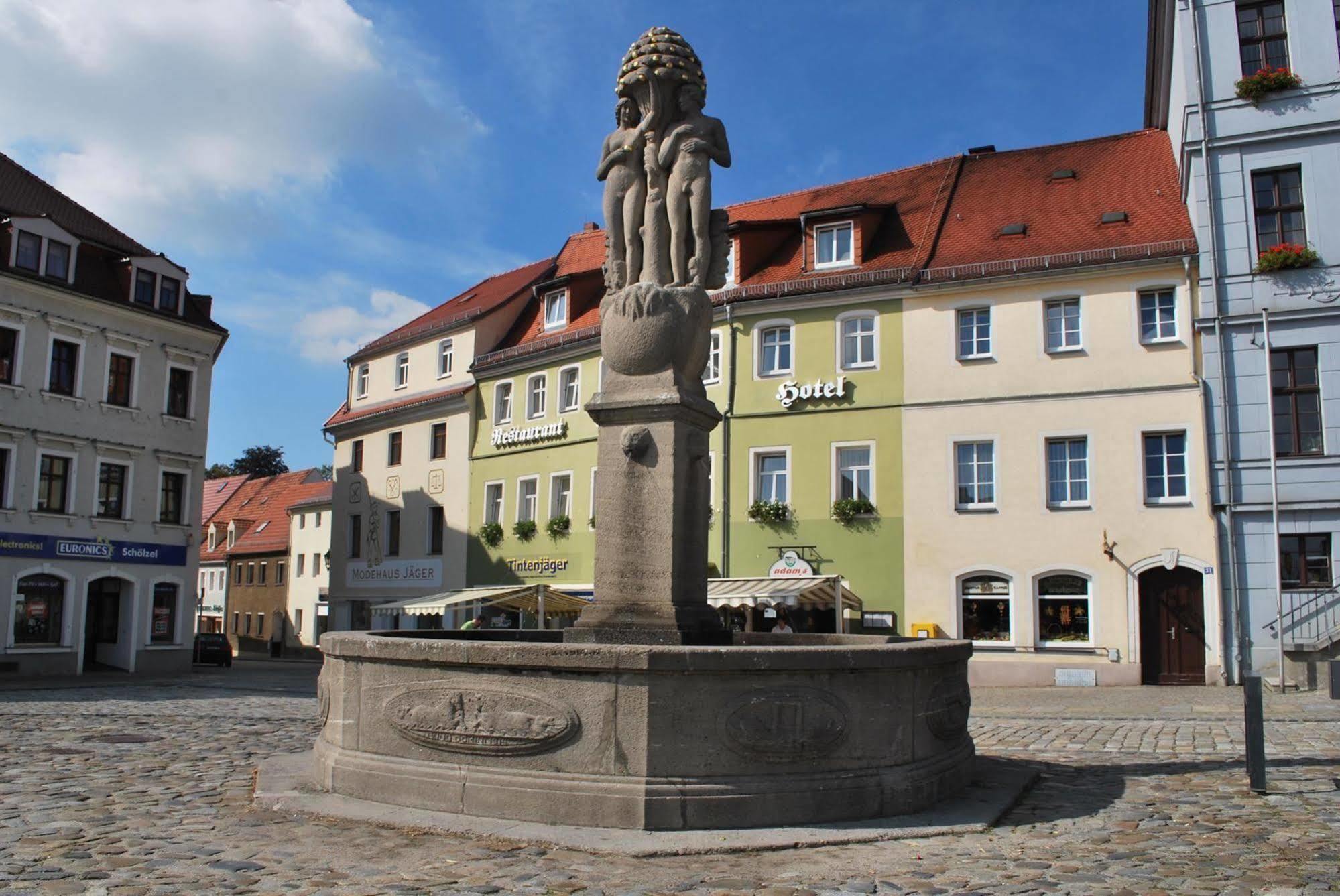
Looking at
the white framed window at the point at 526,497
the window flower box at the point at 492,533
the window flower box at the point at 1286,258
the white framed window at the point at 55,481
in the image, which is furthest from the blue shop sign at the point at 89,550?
the window flower box at the point at 1286,258

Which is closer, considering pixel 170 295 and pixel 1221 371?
pixel 1221 371

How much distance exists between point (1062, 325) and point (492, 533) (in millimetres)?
18018

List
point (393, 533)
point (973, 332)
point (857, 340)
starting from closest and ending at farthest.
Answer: point (973, 332) → point (857, 340) → point (393, 533)

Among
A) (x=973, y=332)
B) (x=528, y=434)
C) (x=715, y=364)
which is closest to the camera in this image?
(x=973, y=332)

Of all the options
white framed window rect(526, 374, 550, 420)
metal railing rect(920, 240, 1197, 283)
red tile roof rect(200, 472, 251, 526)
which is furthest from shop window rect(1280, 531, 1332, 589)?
red tile roof rect(200, 472, 251, 526)

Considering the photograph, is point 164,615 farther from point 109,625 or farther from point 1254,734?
point 1254,734

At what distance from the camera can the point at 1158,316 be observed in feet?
81.4

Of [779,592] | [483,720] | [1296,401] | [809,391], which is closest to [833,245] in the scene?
[809,391]

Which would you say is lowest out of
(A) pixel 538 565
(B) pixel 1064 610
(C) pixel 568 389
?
(B) pixel 1064 610

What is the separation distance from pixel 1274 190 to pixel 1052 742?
15719 millimetres

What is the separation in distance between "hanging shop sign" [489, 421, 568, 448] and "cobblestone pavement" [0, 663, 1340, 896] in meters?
22.5

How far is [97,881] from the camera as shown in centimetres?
545

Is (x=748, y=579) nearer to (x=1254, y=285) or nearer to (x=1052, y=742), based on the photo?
(x=1254, y=285)

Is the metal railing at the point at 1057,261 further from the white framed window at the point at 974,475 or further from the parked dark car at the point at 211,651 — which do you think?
the parked dark car at the point at 211,651
